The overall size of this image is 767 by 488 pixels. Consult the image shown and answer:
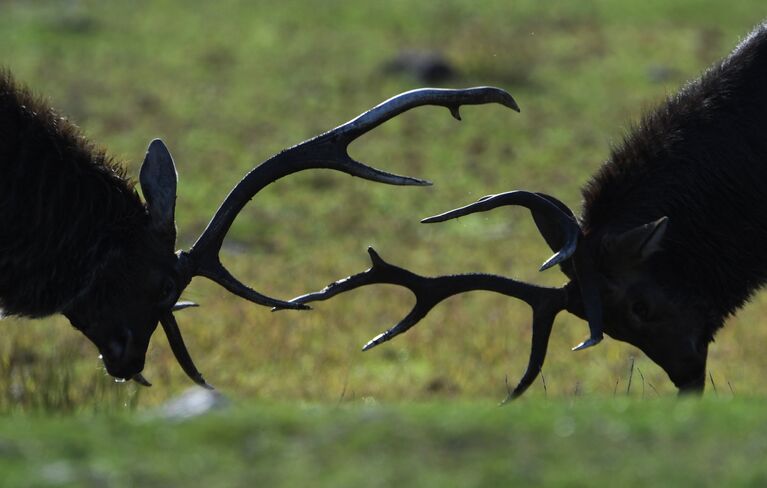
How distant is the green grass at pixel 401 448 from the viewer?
5320 mm

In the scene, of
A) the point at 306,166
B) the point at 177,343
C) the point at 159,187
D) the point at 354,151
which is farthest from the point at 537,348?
the point at 354,151

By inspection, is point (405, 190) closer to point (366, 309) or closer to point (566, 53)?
point (366, 309)

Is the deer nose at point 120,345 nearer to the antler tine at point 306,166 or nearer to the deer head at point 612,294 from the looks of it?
the antler tine at point 306,166

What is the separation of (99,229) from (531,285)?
8.18 ft

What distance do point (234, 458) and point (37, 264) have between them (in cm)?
314

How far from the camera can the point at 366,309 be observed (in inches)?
563

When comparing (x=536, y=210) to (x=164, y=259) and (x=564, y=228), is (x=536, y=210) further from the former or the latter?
(x=164, y=259)

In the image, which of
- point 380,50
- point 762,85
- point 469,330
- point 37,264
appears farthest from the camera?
point 380,50

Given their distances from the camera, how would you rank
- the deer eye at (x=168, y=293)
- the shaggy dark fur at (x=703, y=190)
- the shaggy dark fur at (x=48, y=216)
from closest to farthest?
the shaggy dark fur at (x=48, y=216)
the deer eye at (x=168, y=293)
the shaggy dark fur at (x=703, y=190)

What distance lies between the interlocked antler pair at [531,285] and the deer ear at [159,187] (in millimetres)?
891

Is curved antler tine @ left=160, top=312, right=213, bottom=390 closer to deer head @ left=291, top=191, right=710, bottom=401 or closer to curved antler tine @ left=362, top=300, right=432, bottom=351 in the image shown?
deer head @ left=291, top=191, right=710, bottom=401

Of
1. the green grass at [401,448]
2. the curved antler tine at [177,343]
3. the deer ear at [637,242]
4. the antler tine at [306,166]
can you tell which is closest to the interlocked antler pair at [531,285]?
the deer ear at [637,242]

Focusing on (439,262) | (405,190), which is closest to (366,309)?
(439,262)

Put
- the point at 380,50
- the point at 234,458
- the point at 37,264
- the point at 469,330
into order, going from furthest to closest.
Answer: the point at 380,50 → the point at 469,330 → the point at 37,264 → the point at 234,458
